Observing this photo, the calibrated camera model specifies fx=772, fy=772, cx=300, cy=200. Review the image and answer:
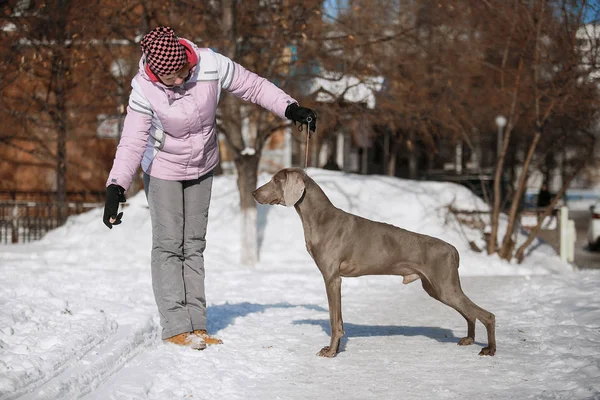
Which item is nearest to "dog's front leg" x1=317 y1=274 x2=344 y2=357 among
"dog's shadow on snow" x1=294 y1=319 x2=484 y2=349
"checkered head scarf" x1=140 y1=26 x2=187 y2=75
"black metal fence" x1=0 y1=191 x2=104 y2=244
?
"dog's shadow on snow" x1=294 y1=319 x2=484 y2=349

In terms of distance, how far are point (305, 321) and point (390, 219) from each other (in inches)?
353

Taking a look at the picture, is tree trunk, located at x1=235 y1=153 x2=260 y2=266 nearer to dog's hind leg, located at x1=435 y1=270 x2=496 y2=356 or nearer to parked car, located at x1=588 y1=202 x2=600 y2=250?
dog's hind leg, located at x1=435 y1=270 x2=496 y2=356

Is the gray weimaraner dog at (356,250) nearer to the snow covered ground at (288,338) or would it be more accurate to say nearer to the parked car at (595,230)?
the snow covered ground at (288,338)

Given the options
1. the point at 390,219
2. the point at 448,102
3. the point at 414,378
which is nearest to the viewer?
the point at 414,378

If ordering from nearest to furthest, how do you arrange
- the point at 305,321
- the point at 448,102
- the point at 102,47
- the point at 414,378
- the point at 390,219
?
1. the point at 414,378
2. the point at 305,321
3. the point at 102,47
4. the point at 390,219
5. the point at 448,102

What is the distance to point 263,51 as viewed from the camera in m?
14.4

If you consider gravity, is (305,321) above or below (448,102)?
below

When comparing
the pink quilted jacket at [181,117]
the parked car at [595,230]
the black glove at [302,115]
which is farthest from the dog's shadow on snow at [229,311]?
the parked car at [595,230]

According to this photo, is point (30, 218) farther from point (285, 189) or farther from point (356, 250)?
point (356, 250)

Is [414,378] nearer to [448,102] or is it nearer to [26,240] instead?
[448,102]

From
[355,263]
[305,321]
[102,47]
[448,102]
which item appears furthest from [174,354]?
[448,102]

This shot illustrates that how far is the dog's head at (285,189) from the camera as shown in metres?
6.35

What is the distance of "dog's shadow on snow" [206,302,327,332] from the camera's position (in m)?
7.50

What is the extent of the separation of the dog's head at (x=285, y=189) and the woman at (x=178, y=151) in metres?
0.42
